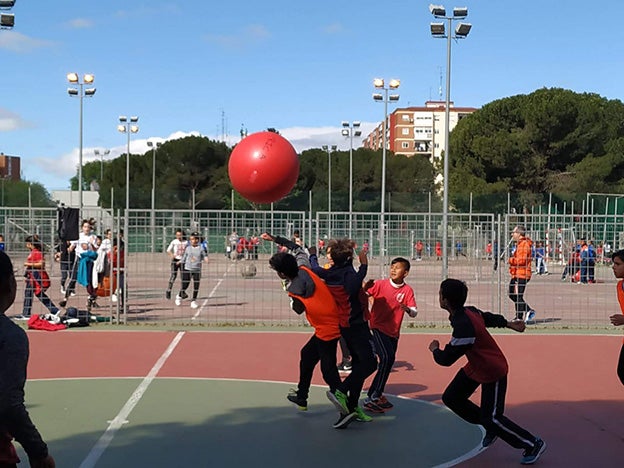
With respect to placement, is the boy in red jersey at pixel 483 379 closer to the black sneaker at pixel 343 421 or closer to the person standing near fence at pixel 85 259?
the black sneaker at pixel 343 421

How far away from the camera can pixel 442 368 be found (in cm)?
1036

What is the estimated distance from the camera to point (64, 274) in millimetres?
15219

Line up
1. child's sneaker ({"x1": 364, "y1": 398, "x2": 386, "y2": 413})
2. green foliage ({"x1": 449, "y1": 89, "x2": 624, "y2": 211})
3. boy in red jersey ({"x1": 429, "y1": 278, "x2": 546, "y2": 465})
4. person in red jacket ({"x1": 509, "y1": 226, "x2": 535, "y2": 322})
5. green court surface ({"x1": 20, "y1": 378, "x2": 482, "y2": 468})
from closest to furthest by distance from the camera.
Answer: boy in red jersey ({"x1": 429, "y1": 278, "x2": 546, "y2": 465}) → green court surface ({"x1": 20, "y1": 378, "x2": 482, "y2": 468}) → child's sneaker ({"x1": 364, "y1": 398, "x2": 386, "y2": 413}) → person in red jacket ({"x1": 509, "y1": 226, "x2": 535, "y2": 322}) → green foliage ({"x1": 449, "y1": 89, "x2": 624, "y2": 211})

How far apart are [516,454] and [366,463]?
4.22 feet

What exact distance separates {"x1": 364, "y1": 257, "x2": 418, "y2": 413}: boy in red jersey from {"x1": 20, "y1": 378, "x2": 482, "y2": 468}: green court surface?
0.25 meters

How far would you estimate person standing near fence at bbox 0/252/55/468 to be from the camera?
352 cm

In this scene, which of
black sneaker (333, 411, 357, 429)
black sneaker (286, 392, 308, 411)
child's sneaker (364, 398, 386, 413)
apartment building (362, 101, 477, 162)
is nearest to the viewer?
black sneaker (333, 411, 357, 429)

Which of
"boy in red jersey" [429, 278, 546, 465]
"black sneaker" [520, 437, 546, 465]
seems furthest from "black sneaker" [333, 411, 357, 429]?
"black sneaker" [520, 437, 546, 465]

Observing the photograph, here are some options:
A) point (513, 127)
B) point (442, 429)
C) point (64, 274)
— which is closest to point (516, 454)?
point (442, 429)

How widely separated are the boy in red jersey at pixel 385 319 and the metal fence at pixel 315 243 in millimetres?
6476

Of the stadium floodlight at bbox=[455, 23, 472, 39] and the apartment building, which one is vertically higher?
the apartment building

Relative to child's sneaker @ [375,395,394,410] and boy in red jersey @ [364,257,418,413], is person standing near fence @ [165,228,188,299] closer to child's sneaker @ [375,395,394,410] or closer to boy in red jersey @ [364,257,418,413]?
boy in red jersey @ [364,257,418,413]

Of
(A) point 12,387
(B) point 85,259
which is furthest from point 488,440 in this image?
(B) point 85,259

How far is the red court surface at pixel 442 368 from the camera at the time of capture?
696 centimetres
